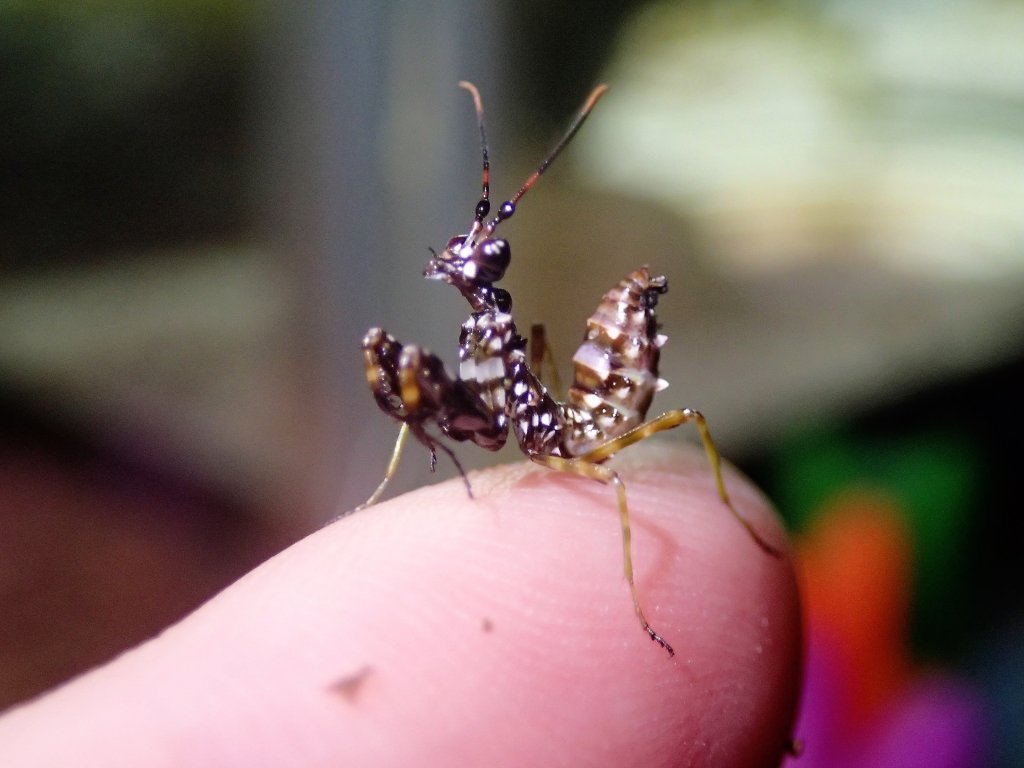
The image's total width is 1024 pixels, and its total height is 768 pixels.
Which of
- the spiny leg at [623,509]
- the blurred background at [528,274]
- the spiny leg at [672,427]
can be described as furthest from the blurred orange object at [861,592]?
the spiny leg at [623,509]

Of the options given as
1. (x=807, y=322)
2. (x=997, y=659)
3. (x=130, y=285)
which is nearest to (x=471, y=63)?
(x=807, y=322)

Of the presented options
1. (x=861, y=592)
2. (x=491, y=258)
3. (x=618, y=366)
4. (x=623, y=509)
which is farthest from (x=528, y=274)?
(x=623, y=509)

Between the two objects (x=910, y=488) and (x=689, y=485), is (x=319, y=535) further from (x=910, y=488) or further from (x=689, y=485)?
(x=910, y=488)

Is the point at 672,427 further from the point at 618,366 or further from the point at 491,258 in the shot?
the point at 491,258

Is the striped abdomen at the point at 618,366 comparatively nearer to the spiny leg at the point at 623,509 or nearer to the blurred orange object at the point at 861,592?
the spiny leg at the point at 623,509

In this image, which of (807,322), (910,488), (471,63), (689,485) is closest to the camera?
(689,485)
